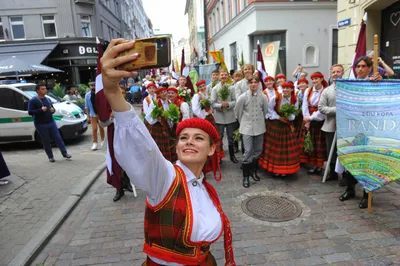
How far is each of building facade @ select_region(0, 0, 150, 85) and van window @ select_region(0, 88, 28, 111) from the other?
1293cm

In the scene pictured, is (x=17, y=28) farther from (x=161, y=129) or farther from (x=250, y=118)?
(x=250, y=118)

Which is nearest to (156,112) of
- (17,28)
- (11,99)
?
(11,99)

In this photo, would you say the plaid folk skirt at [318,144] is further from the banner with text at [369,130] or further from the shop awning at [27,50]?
the shop awning at [27,50]

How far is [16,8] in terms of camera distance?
21031 millimetres

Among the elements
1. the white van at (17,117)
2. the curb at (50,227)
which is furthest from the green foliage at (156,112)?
the white van at (17,117)

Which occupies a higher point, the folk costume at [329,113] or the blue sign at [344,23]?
the blue sign at [344,23]

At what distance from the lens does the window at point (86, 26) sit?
76.0ft

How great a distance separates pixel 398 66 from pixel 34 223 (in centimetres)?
905

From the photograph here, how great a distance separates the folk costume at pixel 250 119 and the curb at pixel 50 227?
3.06 m

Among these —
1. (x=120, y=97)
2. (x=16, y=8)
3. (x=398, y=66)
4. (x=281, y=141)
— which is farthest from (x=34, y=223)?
(x=16, y=8)

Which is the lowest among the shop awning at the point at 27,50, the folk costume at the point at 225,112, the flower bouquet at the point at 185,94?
the folk costume at the point at 225,112

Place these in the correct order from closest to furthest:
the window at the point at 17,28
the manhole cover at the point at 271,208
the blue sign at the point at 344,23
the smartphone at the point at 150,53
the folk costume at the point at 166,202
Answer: the smartphone at the point at 150,53, the folk costume at the point at 166,202, the manhole cover at the point at 271,208, the blue sign at the point at 344,23, the window at the point at 17,28

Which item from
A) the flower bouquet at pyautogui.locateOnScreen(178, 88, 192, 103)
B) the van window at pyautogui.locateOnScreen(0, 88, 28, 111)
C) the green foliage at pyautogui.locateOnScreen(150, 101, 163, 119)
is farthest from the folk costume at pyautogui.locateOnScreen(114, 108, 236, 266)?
the van window at pyautogui.locateOnScreen(0, 88, 28, 111)

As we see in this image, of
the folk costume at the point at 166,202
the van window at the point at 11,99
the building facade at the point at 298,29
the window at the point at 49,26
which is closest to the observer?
the folk costume at the point at 166,202
